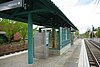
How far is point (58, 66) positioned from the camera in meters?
7.63

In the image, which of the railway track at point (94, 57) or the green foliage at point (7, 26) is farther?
the green foliage at point (7, 26)

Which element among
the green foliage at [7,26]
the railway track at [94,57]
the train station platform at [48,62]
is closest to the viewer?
the train station platform at [48,62]

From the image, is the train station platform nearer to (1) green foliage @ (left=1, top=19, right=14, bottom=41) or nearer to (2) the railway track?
(2) the railway track

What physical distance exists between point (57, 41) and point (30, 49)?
4691 millimetres

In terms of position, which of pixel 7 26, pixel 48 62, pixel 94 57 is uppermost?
pixel 7 26

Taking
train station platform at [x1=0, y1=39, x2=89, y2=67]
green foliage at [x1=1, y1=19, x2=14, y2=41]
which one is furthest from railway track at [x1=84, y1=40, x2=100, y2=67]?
green foliage at [x1=1, y1=19, x2=14, y2=41]

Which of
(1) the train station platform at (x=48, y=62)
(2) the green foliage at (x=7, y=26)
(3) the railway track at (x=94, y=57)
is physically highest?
(2) the green foliage at (x=7, y=26)

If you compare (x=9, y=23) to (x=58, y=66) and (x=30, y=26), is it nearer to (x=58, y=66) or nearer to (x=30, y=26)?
(x=30, y=26)

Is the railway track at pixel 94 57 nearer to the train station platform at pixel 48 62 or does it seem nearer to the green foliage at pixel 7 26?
the train station platform at pixel 48 62

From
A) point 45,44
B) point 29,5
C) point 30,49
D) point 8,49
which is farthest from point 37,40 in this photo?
point 8,49

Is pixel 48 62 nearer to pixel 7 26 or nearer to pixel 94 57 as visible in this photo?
pixel 94 57

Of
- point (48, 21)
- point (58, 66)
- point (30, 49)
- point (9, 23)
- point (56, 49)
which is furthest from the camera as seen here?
point (9, 23)

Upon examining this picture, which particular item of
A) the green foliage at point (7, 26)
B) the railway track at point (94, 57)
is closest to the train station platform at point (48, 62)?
the railway track at point (94, 57)

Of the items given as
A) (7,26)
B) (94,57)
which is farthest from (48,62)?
(7,26)
